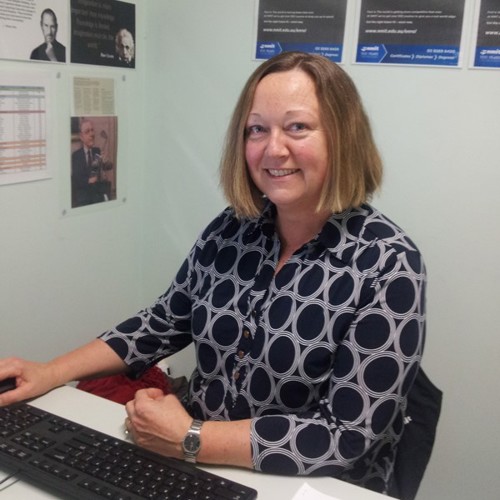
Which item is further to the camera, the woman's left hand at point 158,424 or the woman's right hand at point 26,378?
the woman's right hand at point 26,378

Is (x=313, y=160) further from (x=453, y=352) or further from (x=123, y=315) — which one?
(x=123, y=315)

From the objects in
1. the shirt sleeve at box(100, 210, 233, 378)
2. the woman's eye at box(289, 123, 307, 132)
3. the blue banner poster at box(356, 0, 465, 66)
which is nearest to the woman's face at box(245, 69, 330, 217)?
the woman's eye at box(289, 123, 307, 132)

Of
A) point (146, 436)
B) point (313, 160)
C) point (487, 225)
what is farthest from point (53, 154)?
point (487, 225)

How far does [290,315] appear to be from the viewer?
112cm

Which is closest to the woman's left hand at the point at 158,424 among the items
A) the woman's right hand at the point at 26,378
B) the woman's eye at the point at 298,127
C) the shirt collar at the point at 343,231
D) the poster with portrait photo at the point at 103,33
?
the woman's right hand at the point at 26,378

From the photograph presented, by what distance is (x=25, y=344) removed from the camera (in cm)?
177

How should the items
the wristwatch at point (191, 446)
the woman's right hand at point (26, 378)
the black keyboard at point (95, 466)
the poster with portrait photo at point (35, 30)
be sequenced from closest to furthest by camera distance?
1. the black keyboard at point (95, 466)
2. the wristwatch at point (191, 446)
3. the woman's right hand at point (26, 378)
4. the poster with portrait photo at point (35, 30)

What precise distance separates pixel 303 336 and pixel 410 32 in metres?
1.06

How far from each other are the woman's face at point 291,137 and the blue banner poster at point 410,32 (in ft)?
2.26

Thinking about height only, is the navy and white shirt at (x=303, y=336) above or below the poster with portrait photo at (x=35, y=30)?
below

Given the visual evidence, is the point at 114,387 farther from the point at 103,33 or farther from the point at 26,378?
the point at 103,33

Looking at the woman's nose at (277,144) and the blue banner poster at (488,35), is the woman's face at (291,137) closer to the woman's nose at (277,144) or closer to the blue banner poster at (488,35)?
the woman's nose at (277,144)

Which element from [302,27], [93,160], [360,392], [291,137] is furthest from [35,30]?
[360,392]

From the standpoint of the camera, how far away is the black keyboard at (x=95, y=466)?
2.85ft
